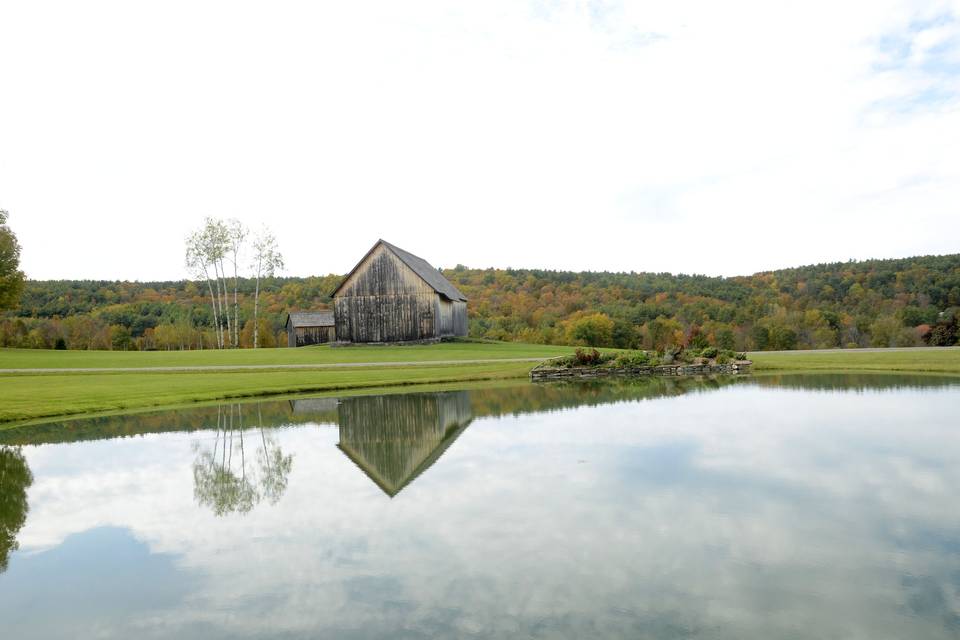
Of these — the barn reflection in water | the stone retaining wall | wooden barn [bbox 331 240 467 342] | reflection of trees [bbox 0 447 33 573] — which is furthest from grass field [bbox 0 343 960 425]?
wooden barn [bbox 331 240 467 342]

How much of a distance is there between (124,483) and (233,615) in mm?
6441

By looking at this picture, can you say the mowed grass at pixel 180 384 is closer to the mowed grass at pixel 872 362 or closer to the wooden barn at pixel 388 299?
the mowed grass at pixel 872 362

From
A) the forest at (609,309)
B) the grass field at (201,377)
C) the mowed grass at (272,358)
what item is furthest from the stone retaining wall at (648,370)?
the forest at (609,309)

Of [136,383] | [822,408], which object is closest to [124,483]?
[822,408]

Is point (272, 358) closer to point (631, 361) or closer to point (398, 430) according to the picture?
point (631, 361)

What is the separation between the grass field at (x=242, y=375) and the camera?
71.7ft

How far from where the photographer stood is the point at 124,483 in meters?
11.1

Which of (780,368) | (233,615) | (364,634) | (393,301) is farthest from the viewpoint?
(393,301)

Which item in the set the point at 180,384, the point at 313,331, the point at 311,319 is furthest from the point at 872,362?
the point at 311,319

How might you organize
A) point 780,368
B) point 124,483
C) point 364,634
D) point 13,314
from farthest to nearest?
point 13,314 → point 780,368 → point 124,483 → point 364,634

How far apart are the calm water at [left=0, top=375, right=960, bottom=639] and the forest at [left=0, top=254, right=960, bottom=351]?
46.3 metres

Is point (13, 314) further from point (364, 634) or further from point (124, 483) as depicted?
point (364, 634)

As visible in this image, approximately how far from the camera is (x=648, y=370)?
31.3m

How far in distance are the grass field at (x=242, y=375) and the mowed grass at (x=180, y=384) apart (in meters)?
0.03
